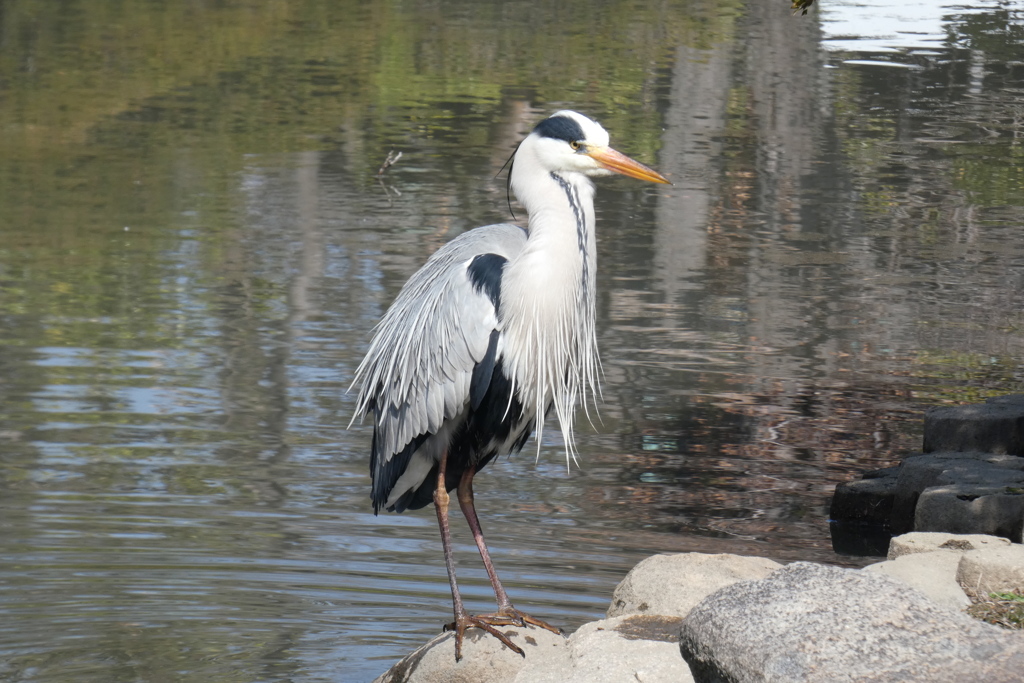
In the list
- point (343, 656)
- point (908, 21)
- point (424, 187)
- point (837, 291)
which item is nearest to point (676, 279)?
point (837, 291)

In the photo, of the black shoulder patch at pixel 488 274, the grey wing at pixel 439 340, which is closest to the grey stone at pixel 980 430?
the grey wing at pixel 439 340

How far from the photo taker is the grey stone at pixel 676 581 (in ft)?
18.1

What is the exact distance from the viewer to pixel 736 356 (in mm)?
10008

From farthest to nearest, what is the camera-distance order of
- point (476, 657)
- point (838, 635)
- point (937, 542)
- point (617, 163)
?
point (937, 542), point (476, 657), point (617, 163), point (838, 635)

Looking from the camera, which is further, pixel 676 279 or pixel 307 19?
pixel 307 19

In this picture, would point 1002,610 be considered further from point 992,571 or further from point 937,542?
point 937,542

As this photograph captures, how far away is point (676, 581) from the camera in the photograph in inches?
218

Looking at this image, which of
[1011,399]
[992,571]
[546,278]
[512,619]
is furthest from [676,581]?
[1011,399]

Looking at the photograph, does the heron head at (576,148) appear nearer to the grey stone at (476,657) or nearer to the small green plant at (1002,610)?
the grey stone at (476,657)

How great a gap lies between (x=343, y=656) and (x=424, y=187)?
9292mm

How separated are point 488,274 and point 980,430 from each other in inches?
142

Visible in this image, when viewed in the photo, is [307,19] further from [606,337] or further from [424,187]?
[606,337]

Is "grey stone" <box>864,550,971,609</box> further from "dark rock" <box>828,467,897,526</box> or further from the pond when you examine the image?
"dark rock" <box>828,467,897,526</box>

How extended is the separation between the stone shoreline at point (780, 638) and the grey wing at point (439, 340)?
793mm
